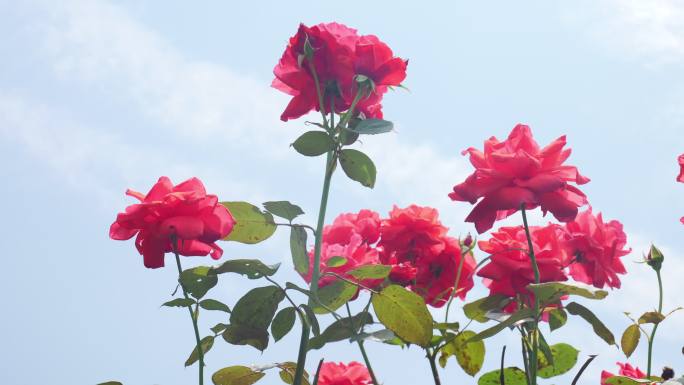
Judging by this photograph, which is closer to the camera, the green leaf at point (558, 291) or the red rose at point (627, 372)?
the green leaf at point (558, 291)

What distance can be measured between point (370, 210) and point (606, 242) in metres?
0.61

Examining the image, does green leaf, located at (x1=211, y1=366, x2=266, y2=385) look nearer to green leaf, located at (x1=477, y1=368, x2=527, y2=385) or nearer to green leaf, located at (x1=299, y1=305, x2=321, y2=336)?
green leaf, located at (x1=299, y1=305, x2=321, y2=336)

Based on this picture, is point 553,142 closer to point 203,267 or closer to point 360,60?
point 360,60

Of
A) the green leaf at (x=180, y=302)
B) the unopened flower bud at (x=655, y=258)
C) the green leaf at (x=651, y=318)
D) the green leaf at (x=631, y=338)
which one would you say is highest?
the unopened flower bud at (x=655, y=258)

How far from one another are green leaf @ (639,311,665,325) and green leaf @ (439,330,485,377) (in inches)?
16.0

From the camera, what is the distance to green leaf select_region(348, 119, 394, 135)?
1742 mm

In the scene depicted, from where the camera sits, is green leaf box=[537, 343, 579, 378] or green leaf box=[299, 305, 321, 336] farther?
green leaf box=[537, 343, 579, 378]

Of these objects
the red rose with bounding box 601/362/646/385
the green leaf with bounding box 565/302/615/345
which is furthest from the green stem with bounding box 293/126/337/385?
the red rose with bounding box 601/362/646/385

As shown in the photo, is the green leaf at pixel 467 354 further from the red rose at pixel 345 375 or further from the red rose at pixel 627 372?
the red rose at pixel 627 372

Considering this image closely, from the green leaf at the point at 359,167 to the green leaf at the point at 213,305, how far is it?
39 centimetres

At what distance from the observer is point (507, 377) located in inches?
76.2

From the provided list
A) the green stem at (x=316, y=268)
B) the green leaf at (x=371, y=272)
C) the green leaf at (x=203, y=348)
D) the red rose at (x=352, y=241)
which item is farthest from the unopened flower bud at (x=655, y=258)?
the green leaf at (x=203, y=348)

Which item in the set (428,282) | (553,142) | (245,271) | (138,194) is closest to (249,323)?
(245,271)

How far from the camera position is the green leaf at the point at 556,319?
1.83 meters
